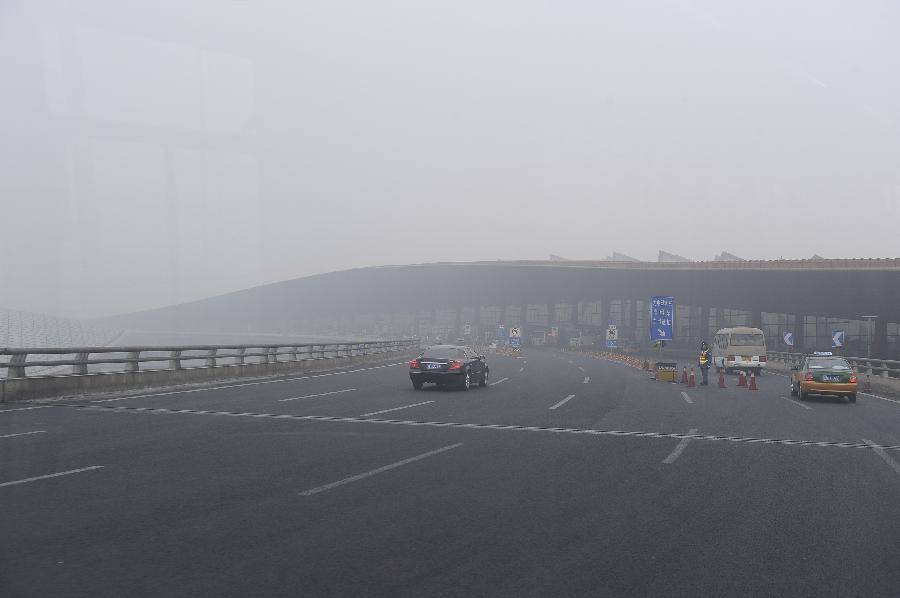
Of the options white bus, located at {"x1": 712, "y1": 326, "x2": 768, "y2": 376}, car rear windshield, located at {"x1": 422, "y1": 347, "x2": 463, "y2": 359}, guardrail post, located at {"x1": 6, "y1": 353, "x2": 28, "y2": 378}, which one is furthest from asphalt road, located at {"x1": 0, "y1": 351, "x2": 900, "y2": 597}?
white bus, located at {"x1": 712, "y1": 326, "x2": 768, "y2": 376}

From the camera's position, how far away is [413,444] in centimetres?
1156

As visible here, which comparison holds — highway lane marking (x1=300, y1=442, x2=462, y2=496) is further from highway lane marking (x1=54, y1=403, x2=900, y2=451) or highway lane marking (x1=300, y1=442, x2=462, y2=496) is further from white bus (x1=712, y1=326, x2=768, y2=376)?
white bus (x1=712, y1=326, x2=768, y2=376)

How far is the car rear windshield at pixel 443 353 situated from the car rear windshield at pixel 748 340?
69.5 feet

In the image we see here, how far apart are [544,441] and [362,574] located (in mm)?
7195

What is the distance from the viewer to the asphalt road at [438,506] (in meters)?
5.27

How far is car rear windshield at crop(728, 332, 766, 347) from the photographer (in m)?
39.3

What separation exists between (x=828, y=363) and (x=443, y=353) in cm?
1185

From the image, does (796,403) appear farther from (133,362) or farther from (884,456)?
(133,362)

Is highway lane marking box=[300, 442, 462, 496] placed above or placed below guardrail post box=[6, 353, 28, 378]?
below

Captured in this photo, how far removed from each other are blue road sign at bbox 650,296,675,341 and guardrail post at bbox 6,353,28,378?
29.5 metres

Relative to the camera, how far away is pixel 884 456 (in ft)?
37.3

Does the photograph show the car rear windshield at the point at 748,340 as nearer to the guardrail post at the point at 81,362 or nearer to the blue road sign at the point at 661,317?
the blue road sign at the point at 661,317

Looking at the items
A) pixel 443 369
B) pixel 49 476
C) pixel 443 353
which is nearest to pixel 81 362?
pixel 443 369

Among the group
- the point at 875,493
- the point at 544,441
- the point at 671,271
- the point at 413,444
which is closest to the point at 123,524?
the point at 413,444
